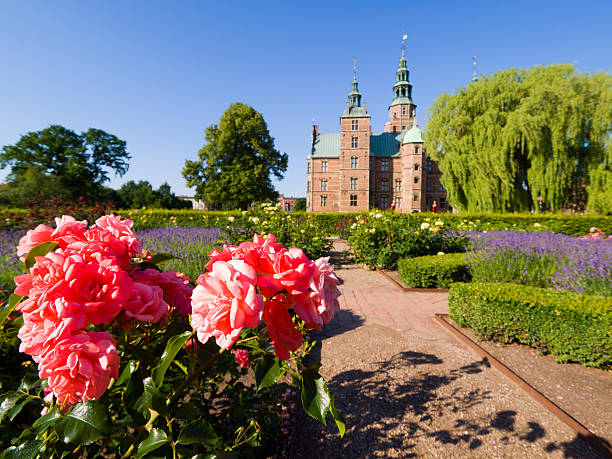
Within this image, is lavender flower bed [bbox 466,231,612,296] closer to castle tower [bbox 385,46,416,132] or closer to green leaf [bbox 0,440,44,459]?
green leaf [bbox 0,440,44,459]

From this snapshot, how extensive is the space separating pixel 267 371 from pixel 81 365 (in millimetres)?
481

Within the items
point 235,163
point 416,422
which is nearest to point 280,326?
point 416,422

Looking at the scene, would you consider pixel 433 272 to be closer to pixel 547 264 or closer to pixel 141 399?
pixel 547 264

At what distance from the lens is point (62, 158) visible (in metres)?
30.1

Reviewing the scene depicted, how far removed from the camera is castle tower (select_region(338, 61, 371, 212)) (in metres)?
37.9

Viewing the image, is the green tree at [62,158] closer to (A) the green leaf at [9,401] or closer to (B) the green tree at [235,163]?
(B) the green tree at [235,163]

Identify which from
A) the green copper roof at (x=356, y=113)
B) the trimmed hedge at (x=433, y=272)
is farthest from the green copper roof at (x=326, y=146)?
the trimmed hedge at (x=433, y=272)

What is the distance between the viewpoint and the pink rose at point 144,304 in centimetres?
76

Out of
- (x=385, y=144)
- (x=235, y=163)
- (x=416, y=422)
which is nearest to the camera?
(x=416, y=422)

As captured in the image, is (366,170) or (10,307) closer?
(10,307)

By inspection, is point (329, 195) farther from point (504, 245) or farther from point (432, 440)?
point (432, 440)

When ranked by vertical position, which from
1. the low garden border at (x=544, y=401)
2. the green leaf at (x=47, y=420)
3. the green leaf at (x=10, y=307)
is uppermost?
the green leaf at (x=10, y=307)

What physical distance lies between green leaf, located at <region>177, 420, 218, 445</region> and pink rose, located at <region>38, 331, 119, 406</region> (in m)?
0.24

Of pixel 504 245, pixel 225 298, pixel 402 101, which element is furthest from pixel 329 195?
pixel 225 298
